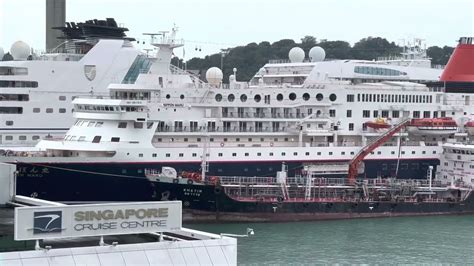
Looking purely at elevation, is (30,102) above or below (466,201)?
above

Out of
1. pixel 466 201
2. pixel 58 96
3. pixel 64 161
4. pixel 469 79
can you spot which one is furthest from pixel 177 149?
pixel 469 79

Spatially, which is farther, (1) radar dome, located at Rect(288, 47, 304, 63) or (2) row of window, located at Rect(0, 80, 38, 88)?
(1) radar dome, located at Rect(288, 47, 304, 63)

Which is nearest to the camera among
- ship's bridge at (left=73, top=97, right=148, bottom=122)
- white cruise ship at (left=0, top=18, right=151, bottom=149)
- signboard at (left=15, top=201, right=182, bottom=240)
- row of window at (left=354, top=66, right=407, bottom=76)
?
signboard at (left=15, top=201, right=182, bottom=240)

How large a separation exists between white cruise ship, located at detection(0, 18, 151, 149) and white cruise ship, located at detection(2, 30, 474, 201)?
182 inches

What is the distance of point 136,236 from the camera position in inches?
771

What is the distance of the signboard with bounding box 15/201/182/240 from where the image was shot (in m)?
17.9

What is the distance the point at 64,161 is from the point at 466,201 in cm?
1485

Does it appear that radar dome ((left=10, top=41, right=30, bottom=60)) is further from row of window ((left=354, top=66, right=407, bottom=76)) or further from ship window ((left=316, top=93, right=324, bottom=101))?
A: row of window ((left=354, top=66, right=407, bottom=76))

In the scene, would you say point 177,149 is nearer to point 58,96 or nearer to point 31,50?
point 58,96

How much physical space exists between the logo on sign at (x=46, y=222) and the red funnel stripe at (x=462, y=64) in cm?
2882

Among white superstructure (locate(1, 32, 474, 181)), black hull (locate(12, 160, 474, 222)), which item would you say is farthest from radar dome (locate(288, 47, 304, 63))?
black hull (locate(12, 160, 474, 222))

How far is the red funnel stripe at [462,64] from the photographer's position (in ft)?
145

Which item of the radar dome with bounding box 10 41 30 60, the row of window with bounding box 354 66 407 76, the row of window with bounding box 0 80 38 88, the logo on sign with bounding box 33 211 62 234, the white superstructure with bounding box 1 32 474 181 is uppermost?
the radar dome with bounding box 10 41 30 60

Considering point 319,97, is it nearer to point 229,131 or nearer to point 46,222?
point 229,131
